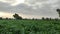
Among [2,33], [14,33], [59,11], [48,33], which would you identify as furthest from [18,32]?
[59,11]

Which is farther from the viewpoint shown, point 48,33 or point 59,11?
point 59,11

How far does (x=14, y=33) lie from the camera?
44.4 ft

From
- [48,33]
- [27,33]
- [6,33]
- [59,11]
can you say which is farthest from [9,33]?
[59,11]

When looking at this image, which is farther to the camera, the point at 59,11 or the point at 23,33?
the point at 59,11

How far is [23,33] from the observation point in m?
13.3

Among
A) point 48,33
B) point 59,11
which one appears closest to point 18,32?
point 48,33

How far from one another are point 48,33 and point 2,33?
10.4ft

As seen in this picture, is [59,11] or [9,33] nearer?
[9,33]

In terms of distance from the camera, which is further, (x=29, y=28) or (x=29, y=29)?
(x=29, y=28)

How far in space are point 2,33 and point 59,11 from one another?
46.4m

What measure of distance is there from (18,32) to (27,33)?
2.10ft

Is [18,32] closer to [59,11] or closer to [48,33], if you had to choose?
[48,33]

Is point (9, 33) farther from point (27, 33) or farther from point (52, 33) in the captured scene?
point (52, 33)

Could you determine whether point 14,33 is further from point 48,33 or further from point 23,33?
point 48,33
